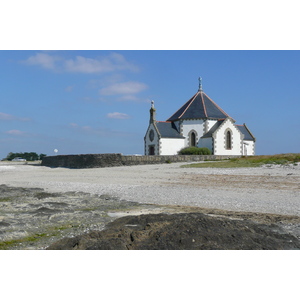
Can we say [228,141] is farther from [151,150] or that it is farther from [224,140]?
[151,150]

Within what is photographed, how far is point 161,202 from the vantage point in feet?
33.4

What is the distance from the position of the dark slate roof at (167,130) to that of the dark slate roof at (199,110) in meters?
1.20

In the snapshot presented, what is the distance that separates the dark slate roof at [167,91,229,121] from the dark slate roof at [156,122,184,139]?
1.20 metres

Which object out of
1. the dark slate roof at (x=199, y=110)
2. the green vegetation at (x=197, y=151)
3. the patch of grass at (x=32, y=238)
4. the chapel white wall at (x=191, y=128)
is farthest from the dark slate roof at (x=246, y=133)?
the patch of grass at (x=32, y=238)

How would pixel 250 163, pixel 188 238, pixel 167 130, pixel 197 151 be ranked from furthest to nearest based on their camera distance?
1. pixel 167 130
2. pixel 197 151
3. pixel 250 163
4. pixel 188 238

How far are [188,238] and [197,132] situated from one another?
3732 cm

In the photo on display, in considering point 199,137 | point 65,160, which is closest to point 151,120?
point 199,137

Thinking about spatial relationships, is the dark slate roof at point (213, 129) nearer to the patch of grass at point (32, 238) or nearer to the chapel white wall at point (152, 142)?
the chapel white wall at point (152, 142)

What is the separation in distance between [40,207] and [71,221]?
216 centimetres

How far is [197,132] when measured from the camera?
42125 mm

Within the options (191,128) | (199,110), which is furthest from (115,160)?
(199,110)

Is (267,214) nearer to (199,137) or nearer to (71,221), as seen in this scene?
(71,221)

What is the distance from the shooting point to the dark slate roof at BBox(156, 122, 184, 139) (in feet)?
138

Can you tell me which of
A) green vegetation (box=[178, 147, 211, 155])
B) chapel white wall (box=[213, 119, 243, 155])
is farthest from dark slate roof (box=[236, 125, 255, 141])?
green vegetation (box=[178, 147, 211, 155])
